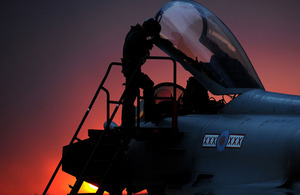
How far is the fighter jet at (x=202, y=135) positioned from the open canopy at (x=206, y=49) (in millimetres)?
18

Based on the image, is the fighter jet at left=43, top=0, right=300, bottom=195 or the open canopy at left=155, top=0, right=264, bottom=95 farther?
the open canopy at left=155, top=0, right=264, bottom=95

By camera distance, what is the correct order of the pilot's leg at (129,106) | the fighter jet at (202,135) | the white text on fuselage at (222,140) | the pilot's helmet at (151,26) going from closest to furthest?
the fighter jet at (202,135), the white text on fuselage at (222,140), the pilot's leg at (129,106), the pilot's helmet at (151,26)

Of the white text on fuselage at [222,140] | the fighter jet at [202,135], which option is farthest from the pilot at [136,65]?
the white text on fuselage at [222,140]

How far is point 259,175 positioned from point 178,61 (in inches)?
133

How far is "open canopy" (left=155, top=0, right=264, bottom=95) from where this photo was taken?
1016 cm

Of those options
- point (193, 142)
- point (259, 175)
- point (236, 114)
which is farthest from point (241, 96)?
point (259, 175)

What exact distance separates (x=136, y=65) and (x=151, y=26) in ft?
2.65

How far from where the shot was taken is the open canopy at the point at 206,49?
33.3 feet

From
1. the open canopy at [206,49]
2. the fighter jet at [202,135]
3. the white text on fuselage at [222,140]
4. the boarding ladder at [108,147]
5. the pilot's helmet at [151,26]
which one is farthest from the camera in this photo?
the pilot's helmet at [151,26]

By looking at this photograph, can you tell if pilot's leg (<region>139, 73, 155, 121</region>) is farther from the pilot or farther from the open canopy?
the open canopy

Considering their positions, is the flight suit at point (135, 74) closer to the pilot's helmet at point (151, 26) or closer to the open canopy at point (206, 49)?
the pilot's helmet at point (151, 26)

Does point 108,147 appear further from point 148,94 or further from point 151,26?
point 151,26

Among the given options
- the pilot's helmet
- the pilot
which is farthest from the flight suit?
the pilot's helmet

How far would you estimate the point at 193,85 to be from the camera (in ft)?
35.8
